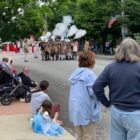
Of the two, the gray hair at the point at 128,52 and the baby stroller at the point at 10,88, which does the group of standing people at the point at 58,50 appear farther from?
the gray hair at the point at 128,52

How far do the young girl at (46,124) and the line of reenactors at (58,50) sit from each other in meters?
27.0

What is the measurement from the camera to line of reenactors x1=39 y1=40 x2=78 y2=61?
3712cm

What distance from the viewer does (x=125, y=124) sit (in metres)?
5.48

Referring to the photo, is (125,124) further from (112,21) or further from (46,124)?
(112,21)

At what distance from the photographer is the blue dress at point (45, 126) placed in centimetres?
973

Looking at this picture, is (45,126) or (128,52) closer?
(128,52)

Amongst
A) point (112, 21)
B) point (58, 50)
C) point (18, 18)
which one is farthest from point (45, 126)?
point (112, 21)

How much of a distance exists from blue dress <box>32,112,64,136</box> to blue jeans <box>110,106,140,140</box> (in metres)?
4.18

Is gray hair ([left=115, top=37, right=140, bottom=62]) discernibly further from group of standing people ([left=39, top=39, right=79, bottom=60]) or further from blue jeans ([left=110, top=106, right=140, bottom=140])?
group of standing people ([left=39, top=39, right=79, bottom=60])

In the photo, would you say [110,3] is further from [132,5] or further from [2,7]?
[2,7]

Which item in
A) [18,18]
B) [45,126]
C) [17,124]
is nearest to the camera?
[45,126]

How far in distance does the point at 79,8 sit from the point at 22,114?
146ft

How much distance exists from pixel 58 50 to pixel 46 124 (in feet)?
91.3

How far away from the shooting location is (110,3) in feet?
161
